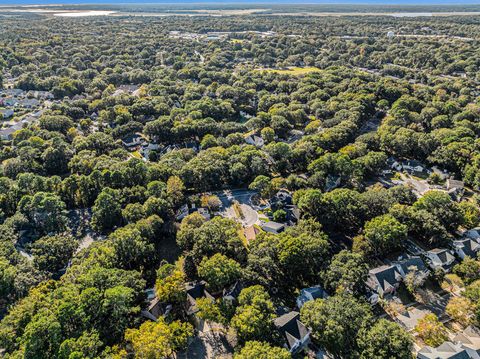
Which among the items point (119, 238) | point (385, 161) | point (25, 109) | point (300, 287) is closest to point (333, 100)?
point (385, 161)

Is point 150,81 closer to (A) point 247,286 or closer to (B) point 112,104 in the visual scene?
(B) point 112,104

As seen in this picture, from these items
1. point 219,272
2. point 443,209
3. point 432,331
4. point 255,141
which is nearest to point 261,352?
point 219,272

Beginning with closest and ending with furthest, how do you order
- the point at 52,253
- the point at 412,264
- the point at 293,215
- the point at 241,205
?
the point at 412,264
the point at 52,253
the point at 293,215
the point at 241,205

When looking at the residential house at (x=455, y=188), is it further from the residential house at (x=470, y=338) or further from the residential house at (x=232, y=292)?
the residential house at (x=232, y=292)

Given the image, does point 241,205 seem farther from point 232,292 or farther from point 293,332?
Result: point 293,332

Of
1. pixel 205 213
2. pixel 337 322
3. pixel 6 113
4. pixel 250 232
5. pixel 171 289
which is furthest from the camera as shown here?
pixel 6 113

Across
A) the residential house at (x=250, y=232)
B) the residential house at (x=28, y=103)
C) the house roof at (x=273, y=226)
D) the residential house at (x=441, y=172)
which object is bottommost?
→ the residential house at (x=250, y=232)

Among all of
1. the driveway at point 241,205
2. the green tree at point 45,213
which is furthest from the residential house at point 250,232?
the green tree at point 45,213
